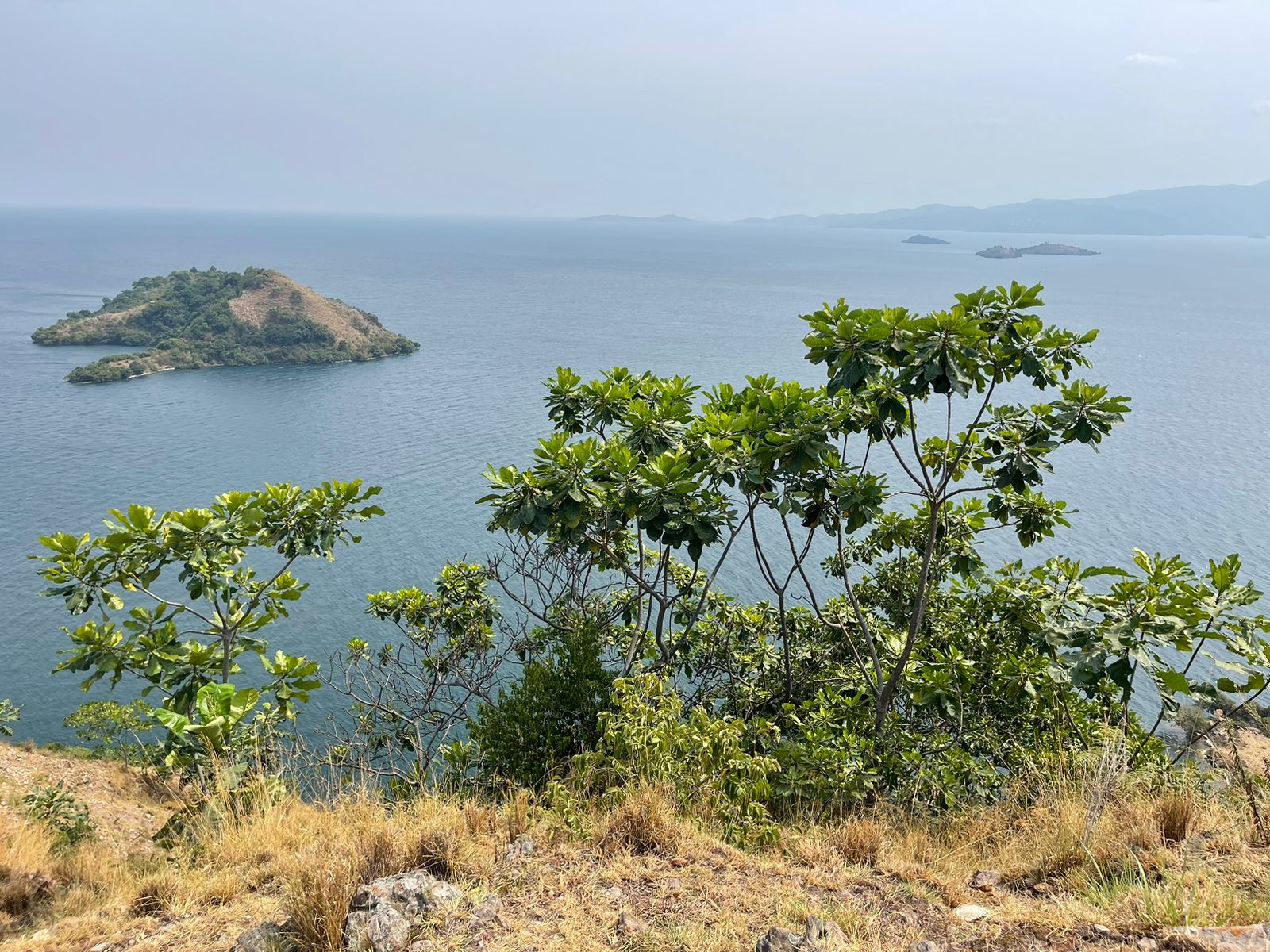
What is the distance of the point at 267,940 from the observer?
14.1 feet

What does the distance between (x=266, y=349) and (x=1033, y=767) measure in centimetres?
9772

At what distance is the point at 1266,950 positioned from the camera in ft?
11.5

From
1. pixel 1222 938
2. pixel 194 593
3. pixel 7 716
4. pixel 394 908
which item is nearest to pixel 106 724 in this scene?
pixel 7 716

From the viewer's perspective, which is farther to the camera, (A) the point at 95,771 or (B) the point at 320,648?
(B) the point at 320,648

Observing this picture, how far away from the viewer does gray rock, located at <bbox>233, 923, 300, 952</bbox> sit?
168 inches

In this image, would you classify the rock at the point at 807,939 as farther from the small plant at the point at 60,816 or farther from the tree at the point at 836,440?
the small plant at the point at 60,816

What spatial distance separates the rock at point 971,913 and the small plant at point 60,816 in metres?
7.16

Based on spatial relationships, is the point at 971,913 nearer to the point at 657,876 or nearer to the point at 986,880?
the point at 986,880

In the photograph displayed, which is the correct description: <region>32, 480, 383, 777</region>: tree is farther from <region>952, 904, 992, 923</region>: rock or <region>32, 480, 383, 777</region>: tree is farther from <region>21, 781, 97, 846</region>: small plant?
<region>952, 904, 992, 923</region>: rock

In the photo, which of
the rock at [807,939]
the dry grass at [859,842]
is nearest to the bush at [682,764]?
the dry grass at [859,842]

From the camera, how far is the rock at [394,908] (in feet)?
13.9

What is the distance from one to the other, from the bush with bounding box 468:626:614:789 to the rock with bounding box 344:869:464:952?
2.28m

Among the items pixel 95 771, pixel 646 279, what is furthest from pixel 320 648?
pixel 646 279

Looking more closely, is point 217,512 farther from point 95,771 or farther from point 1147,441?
point 1147,441
